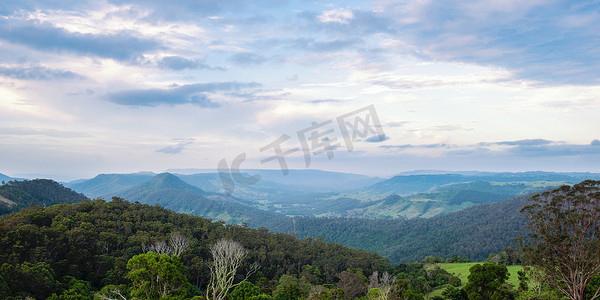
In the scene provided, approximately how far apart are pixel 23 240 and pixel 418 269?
55843 mm

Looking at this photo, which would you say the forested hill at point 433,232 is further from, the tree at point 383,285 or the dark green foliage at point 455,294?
the tree at point 383,285

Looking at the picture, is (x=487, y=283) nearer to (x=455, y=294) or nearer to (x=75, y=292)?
(x=455, y=294)

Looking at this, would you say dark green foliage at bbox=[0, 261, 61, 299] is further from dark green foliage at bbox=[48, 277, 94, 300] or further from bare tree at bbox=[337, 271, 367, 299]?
bare tree at bbox=[337, 271, 367, 299]

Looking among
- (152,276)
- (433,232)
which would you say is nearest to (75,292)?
(152,276)

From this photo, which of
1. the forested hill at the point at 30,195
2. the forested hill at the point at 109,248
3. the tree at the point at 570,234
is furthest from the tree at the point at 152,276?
the forested hill at the point at 30,195

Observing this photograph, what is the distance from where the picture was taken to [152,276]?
21109 mm

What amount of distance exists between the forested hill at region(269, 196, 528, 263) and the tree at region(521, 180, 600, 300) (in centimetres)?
10686

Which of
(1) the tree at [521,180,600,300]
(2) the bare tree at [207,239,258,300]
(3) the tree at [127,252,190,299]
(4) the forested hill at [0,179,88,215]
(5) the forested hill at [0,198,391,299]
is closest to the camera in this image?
(1) the tree at [521,180,600,300]

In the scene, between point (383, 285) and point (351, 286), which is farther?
point (351, 286)

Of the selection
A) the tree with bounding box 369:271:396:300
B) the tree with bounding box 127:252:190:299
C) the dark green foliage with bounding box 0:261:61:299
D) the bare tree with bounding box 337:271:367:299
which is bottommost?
the bare tree with bounding box 337:271:367:299

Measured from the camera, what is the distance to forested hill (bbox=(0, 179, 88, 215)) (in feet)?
253

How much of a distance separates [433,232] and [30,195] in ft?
507

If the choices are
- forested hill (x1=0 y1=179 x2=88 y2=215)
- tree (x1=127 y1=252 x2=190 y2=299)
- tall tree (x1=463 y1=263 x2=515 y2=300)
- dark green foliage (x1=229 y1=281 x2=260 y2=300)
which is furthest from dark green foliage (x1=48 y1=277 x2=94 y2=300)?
forested hill (x1=0 y1=179 x2=88 y2=215)

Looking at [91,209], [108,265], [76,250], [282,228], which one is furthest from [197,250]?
[282,228]
